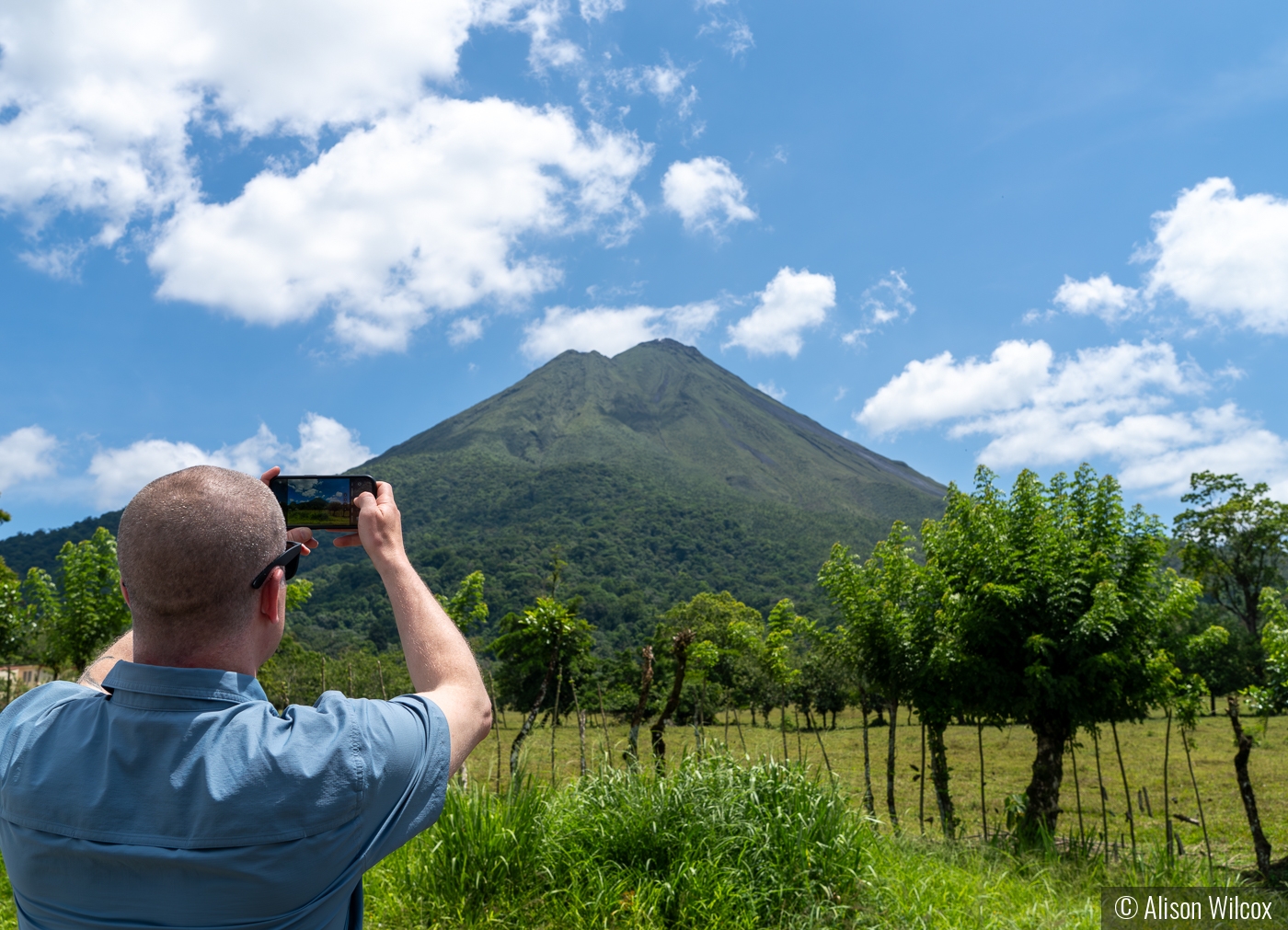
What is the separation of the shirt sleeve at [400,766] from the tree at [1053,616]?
8739mm

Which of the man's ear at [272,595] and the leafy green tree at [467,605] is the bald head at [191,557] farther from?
the leafy green tree at [467,605]

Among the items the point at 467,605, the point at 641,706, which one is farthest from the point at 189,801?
the point at 467,605

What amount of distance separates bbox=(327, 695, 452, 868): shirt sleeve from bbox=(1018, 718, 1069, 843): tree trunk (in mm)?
9963

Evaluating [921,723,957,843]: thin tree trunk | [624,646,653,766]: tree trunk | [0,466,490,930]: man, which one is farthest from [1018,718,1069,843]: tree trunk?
[0,466,490,930]: man

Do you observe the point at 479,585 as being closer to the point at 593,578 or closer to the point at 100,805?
the point at 100,805

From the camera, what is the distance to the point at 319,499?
1.82m

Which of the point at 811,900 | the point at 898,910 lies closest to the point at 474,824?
the point at 811,900

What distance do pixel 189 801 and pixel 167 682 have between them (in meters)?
0.17

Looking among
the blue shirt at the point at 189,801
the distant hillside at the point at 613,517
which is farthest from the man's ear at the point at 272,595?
the distant hillside at the point at 613,517

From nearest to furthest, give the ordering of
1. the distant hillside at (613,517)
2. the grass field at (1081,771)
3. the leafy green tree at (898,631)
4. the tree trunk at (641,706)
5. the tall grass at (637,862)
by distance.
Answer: the tall grass at (637,862) < the tree trunk at (641,706) < the leafy green tree at (898,631) < the grass field at (1081,771) < the distant hillside at (613,517)

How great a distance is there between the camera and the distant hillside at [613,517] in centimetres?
A: 8681

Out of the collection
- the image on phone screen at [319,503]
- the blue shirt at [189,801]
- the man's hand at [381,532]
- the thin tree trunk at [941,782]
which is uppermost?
the image on phone screen at [319,503]

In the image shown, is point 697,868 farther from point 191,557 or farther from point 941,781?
point 941,781

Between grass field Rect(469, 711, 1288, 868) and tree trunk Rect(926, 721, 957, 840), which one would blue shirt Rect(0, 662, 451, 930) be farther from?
tree trunk Rect(926, 721, 957, 840)
